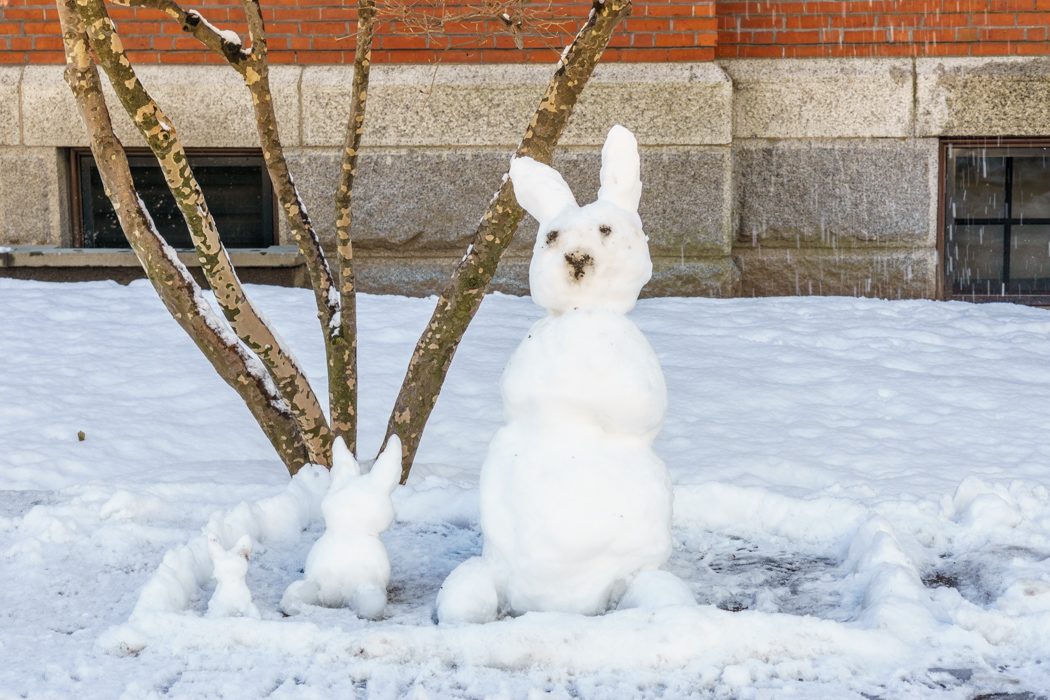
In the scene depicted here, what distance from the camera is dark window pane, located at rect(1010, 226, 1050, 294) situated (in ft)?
27.3

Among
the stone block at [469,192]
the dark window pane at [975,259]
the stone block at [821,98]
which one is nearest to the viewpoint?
the stone block at [469,192]

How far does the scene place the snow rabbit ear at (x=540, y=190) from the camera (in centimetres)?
295

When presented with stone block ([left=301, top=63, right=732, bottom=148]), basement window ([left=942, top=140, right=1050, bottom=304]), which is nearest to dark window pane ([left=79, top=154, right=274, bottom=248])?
stone block ([left=301, top=63, right=732, bottom=148])

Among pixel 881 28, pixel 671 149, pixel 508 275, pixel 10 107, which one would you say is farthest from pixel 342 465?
pixel 881 28

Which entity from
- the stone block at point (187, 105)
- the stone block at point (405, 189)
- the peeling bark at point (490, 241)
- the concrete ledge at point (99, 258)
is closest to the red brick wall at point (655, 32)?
the stone block at point (187, 105)

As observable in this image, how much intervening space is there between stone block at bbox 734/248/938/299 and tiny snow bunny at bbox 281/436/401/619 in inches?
202

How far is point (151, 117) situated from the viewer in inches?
143

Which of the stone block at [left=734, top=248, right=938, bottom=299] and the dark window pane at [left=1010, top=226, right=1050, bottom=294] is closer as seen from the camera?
the stone block at [left=734, top=248, right=938, bottom=299]

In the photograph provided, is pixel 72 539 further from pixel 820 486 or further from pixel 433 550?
pixel 820 486

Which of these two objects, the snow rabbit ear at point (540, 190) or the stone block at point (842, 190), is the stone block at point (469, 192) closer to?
the stone block at point (842, 190)

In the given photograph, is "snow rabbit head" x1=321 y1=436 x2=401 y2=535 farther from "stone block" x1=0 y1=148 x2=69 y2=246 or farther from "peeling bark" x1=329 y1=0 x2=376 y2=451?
"stone block" x1=0 y1=148 x2=69 y2=246

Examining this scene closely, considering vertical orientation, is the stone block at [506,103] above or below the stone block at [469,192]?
above

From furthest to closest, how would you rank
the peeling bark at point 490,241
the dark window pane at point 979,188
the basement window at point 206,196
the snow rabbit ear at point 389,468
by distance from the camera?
the dark window pane at point 979,188 → the basement window at point 206,196 → the peeling bark at point 490,241 → the snow rabbit ear at point 389,468

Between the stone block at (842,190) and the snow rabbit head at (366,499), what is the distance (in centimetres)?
514
